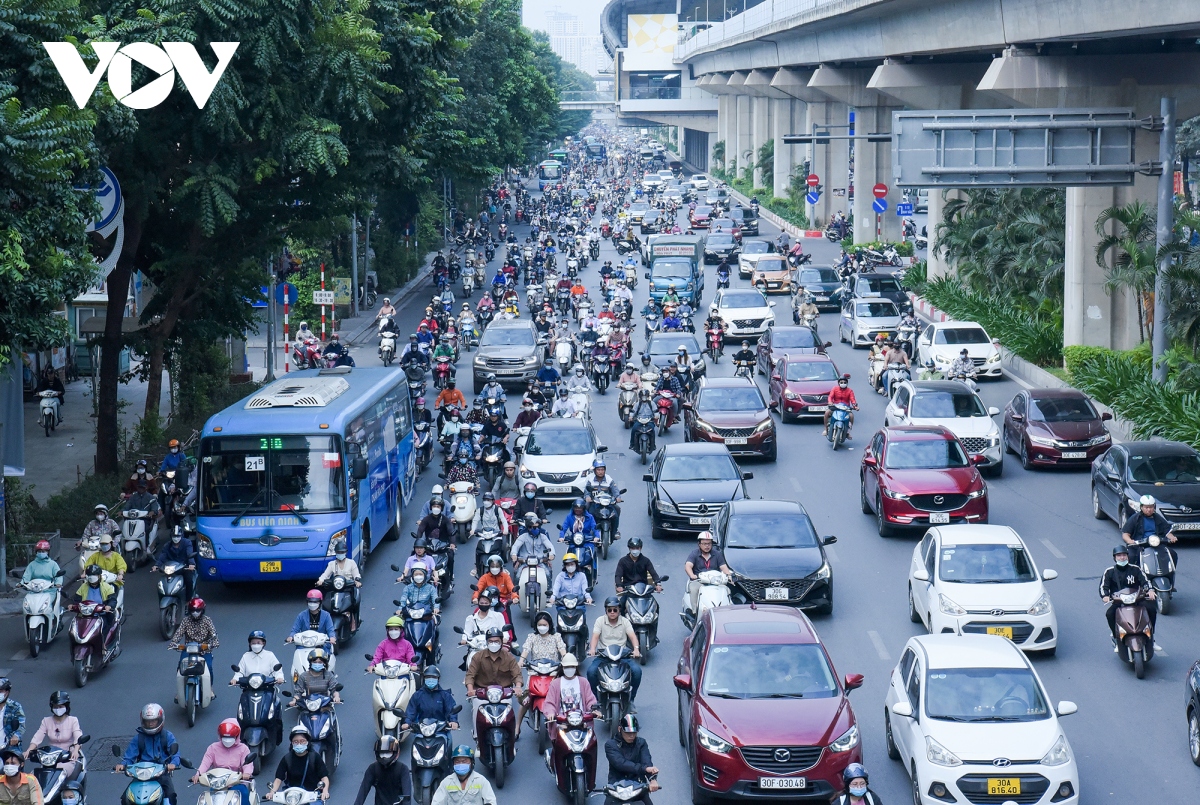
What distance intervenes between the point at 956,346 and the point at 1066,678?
22.3 m

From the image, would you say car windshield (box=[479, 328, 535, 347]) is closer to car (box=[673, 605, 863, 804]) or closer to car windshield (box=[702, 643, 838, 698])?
car (box=[673, 605, 863, 804])

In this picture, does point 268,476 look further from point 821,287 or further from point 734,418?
point 821,287

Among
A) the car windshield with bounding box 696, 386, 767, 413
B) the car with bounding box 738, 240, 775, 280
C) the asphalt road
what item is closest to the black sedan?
the asphalt road

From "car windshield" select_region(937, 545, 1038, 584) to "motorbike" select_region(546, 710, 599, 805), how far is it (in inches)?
241

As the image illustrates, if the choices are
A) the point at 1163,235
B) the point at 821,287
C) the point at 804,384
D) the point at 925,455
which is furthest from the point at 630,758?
the point at 821,287

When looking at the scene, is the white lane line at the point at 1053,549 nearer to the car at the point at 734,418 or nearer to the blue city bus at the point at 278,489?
the car at the point at 734,418

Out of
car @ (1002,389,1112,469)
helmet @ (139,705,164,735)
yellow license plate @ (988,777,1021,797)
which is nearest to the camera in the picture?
yellow license plate @ (988,777,1021,797)

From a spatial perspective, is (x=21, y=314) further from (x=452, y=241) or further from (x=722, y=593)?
(x=452, y=241)

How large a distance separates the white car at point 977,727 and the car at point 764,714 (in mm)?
606

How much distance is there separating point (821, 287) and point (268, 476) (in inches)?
1458

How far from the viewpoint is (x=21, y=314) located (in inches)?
610

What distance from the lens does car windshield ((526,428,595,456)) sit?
27438 millimetres

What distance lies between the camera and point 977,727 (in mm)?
13289

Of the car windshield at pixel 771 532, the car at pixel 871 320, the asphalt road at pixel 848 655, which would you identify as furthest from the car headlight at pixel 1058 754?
the car at pixel 871 320
